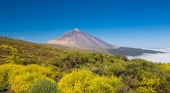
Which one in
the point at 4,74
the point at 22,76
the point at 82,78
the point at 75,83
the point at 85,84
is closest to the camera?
the point at 75,83

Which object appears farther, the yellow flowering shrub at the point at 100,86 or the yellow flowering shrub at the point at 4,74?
the yellow flowering shrub at the point at 4,74

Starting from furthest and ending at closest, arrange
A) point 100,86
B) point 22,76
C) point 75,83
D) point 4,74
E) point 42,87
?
1. point 4,74
2. point 22,76
3. point 75,83
4. point 100,86
5. point 42,87

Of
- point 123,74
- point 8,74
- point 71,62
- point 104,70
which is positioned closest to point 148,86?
point 123,74

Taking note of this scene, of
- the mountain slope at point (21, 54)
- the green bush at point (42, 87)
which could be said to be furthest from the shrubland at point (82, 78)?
the mountain slope at point (21, 54)

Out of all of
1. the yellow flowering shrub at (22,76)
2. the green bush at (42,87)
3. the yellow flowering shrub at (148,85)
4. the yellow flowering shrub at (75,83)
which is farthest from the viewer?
the yellow flowering shrub at (148,85)

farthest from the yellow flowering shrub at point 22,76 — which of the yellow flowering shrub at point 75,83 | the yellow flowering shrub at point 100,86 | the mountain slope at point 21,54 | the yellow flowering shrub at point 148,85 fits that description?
the mountain slope at point 21,54

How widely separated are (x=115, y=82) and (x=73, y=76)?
7.37 meters

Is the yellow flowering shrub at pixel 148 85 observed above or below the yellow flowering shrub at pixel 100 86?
below

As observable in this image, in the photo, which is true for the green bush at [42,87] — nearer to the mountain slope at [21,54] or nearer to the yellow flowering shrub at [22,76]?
the yellow flowering shrub at [22,76]

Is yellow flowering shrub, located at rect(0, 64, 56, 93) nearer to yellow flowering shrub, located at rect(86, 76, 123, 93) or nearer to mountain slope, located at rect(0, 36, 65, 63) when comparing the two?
yellow flowering shrub, located at rect(86, 76, 123, 93)

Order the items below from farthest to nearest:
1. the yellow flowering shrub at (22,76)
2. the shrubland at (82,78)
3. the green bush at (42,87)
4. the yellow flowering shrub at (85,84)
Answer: the yellow flowering shrub at (22,76) → the shrubland at (82,78) → the yellow flowering shrub at (85,84) → the green bush at (42,87)

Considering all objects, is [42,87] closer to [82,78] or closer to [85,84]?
[82,78]

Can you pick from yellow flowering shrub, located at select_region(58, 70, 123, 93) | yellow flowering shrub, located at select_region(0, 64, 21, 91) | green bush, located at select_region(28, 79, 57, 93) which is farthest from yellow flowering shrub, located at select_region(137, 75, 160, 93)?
yellow flowering shrub, located at select_region(0, 64, 21, 91)

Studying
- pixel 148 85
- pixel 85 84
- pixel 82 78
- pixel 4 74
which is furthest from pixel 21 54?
pixel 85 84
